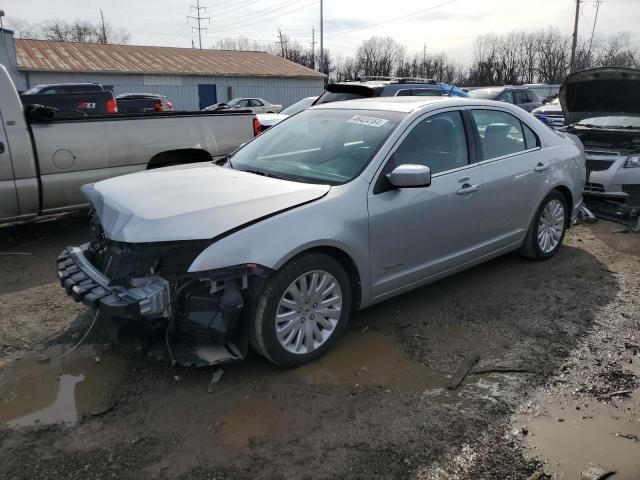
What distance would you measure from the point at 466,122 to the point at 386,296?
1.71 metres

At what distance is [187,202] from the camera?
3.40m

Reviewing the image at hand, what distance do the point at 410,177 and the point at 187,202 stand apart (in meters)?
1.51

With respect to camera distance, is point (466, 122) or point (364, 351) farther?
point (466, 122)

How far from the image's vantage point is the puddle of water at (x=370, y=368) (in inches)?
134

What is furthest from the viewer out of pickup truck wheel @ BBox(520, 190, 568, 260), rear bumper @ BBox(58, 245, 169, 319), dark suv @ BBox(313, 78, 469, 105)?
dark suv @ BBox(313, 78, 469, 105)

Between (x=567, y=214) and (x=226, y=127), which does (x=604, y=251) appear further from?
(x=226, y=127)

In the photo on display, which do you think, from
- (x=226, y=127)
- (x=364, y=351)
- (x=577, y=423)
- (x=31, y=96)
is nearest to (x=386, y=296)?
(x=364, y=351)

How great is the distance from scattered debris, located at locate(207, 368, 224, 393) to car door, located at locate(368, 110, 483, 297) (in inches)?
47.4

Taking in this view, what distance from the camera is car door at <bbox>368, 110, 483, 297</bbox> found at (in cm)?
383

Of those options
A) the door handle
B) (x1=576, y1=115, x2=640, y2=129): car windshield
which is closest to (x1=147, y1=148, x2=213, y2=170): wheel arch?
the door handle

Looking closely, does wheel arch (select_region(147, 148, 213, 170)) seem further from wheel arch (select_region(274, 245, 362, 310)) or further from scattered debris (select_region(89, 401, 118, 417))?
scattered debris (select_region(89, 401, 118, 417))

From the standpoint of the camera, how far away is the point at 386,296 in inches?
158

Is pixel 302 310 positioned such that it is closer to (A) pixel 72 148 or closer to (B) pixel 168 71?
(A) pixel 72 148

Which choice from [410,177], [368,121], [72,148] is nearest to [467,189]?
[410,177]
